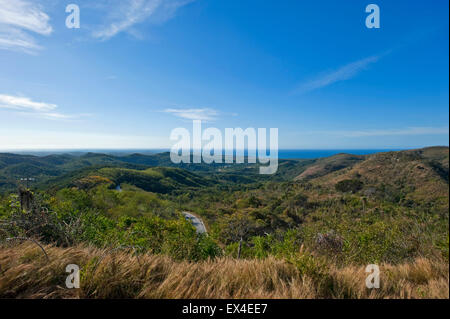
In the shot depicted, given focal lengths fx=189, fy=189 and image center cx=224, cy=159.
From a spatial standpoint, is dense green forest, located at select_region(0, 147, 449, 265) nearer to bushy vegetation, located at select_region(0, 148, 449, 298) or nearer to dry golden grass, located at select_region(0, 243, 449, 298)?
bushy vegetation, located at select_region(0, 148, 449, 298)

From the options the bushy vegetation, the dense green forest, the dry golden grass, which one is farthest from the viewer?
the dense green forest

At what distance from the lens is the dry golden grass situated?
6.64 ft

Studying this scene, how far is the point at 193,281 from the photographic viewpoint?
7.39 feet

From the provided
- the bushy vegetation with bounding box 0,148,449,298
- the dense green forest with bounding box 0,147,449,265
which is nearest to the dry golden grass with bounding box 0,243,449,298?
the bushy vegetation with bounding box 0,148,449,298

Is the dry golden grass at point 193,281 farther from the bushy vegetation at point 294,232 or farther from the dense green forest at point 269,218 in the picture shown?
the dense green forest at point 269,218

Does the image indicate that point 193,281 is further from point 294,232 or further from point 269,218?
point 269,218

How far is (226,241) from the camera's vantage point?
25.8 metres

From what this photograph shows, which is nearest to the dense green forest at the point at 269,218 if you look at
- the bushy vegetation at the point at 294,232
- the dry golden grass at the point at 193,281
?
the bushy vegetation at the point at 294,232

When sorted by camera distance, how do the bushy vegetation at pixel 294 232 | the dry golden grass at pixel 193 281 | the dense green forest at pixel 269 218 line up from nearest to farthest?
the dry golden grass at pixel 193 281, the bushy vegetation at pixel 294 232, the dense green forest at pixel 269 218

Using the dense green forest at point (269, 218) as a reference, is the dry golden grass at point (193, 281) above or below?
above

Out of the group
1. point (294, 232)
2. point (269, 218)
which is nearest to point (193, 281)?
point (294, 232)

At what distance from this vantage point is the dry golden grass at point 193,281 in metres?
2.02
